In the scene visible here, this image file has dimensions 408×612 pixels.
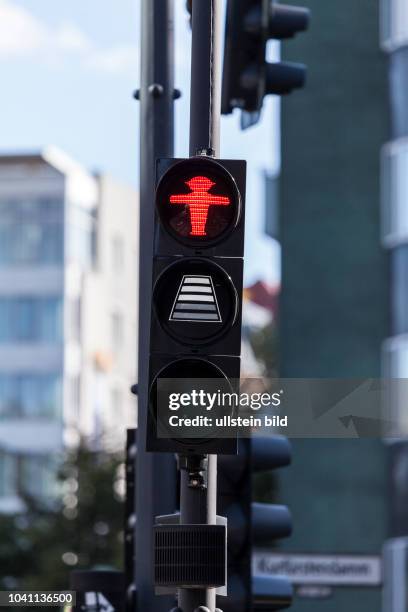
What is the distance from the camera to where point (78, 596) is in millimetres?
10016

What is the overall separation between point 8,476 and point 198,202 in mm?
73320

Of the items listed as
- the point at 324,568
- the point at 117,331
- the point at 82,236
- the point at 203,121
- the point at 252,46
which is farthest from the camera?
the point at 117,331

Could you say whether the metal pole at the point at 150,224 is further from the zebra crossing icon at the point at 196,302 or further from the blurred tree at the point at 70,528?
the blurred tree at the point at 70,528

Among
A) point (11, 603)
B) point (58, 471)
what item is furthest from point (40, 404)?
point (11, 603)

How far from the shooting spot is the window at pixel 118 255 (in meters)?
89.3

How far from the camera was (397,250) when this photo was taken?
33219mm

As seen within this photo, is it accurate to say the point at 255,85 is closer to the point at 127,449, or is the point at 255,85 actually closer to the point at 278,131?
the point at 127,449

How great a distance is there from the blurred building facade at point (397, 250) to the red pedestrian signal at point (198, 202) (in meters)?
25.2

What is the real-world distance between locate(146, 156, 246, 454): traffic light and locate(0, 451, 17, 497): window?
7143 cm

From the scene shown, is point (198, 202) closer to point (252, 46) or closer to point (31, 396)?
point (252, 46)

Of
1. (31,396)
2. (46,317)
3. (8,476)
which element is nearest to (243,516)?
(8,476)

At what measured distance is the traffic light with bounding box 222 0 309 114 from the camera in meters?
9.49

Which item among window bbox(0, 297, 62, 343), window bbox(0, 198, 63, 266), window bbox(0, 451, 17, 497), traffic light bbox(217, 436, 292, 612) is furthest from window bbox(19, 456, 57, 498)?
traffic light bbox(217, 436, 292, 612)

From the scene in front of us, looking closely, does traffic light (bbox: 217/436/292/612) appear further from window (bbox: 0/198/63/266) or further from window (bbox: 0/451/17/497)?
window (bbox: 0/198/63/266)
